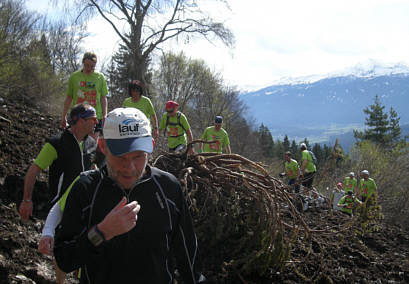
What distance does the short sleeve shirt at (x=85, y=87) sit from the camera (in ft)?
17.6

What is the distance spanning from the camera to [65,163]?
333 centimetres

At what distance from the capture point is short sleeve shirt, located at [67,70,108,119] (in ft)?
17.6

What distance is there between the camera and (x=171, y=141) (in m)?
7.55

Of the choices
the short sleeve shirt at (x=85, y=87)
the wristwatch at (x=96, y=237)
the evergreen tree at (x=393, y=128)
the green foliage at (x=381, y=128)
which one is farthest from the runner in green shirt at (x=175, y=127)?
the evergreen tree at (x=393, y=128)

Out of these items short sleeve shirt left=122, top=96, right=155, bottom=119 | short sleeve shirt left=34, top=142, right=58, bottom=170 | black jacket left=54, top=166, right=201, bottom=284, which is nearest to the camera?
black jacket left=54, top=166, right=201, bottom=284

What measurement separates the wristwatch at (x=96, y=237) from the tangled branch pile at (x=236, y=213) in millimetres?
2425

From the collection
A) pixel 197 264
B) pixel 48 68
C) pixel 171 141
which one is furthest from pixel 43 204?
pixel 48 68

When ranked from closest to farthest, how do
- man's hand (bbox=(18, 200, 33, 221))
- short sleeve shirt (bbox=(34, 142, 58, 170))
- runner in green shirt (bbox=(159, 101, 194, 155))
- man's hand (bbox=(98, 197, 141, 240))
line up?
man's hand (bbox=(98, 197, 141, 240))
man's hand (bbox=(18, 200, 33, 221))
short sleeve shirt (bbox=(34, 142, 58, 170))
runner in green shirt (bbox=(159, 101, 194, 155))

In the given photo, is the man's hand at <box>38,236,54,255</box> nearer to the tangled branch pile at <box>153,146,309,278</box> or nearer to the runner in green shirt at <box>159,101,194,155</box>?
the tangled branch pile at <box>153,146,309,278</box>

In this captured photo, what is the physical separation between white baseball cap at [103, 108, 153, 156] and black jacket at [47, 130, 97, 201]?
5.82 ft

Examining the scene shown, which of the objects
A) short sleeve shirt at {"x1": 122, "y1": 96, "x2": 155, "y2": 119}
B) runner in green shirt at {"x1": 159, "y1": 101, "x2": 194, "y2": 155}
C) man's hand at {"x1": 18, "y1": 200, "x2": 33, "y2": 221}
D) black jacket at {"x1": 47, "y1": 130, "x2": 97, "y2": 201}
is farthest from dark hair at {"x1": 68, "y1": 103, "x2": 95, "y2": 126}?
runner in green shirt at {"x1": 159, "y1": 101, "x2": 194, "y2": 155}

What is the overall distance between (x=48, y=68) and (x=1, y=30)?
114 inches

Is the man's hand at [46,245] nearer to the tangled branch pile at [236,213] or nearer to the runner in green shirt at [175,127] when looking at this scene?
the tangled branch pile at [236,213]

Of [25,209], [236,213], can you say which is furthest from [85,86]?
[236,213]
